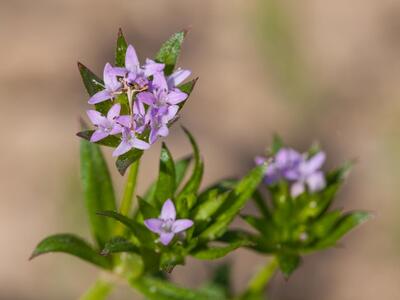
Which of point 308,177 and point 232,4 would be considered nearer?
point 308,177

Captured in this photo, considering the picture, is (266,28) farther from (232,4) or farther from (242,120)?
(242,120)

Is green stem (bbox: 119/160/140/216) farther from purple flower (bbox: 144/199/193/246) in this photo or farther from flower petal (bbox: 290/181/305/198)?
flower petal (bbox: 290/181/305/198)

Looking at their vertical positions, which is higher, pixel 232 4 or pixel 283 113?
pixel 232 4

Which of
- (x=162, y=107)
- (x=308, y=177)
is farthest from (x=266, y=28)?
(x=162, y=107)

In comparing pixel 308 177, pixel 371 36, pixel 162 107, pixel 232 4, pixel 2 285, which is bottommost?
pixel 2 285

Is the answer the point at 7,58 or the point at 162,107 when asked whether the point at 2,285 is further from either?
the point at 162,107

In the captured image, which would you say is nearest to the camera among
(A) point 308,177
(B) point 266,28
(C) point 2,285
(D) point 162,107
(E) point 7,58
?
(D) point 162,107

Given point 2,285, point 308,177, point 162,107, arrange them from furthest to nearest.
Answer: point 2,285 < point 308,177 < point 162,107

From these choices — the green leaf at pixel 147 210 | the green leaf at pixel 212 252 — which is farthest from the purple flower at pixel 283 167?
the green leaf at pixel 147 210
